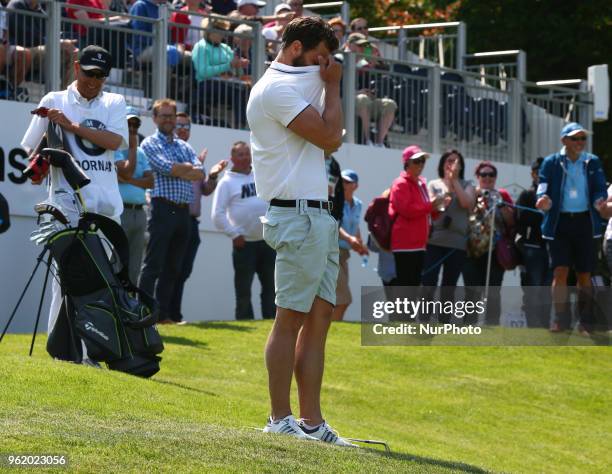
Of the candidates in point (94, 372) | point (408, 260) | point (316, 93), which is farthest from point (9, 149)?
point (316, 93)

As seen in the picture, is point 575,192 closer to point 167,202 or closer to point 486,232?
point 486,232

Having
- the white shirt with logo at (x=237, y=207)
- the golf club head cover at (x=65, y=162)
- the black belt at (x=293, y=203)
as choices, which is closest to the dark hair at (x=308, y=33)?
the black belt at (x=293, y=203)

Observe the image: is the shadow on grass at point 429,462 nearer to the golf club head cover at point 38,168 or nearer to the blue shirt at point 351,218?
the golf club head cover at point 38,168

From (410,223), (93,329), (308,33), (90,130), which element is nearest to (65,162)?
(90,130)

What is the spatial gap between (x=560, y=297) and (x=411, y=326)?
6.02 ft

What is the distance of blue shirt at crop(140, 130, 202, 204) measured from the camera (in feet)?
46.8

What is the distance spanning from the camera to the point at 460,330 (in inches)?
613

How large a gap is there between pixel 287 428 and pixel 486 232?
9683mm

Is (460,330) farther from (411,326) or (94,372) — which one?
(94,372)

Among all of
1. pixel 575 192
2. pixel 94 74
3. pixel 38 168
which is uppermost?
pixel 94 74

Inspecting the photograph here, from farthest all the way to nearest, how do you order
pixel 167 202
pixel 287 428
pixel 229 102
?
1. pixel 229 102
2. pixel 167 202
3. pixel 287 428

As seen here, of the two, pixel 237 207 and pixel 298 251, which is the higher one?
pixel 298 251
